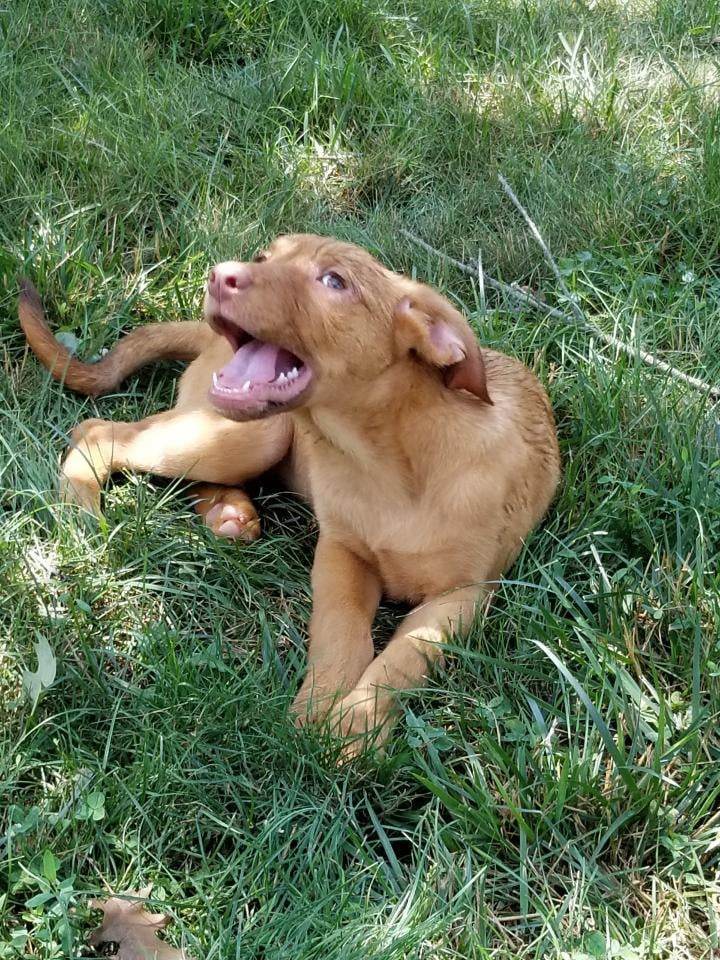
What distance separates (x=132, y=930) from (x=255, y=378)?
1485mm

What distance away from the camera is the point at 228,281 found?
3.04 m

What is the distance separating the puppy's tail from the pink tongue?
0.93 meters

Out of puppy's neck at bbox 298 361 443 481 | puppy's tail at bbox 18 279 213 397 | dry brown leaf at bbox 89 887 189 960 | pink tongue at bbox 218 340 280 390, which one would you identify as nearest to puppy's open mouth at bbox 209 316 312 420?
pink tongue at bbox 218 340 280 390

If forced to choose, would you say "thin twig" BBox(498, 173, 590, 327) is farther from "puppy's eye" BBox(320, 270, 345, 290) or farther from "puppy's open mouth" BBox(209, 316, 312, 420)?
"puppy's open mouth" BBox(209, 316, 312, 420)

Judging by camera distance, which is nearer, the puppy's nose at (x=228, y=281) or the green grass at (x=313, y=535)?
the green grass at (x=313, y=535)

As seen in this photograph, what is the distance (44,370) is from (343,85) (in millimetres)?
2091

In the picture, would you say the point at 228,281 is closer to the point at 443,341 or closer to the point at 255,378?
the point at 255,378

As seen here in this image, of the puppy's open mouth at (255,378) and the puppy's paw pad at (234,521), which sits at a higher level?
the puppy's open mouth at (255,378)

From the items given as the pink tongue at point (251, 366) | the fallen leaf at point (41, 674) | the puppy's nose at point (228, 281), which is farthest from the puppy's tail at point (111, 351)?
the fallen leaf at point (41, 674)

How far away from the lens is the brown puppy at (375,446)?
10.2 feet

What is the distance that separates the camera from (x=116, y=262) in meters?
4.55

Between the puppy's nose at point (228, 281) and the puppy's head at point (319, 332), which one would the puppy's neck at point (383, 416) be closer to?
the puppy's head at point (319, 332)

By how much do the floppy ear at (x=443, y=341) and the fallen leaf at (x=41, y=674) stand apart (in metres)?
1.31

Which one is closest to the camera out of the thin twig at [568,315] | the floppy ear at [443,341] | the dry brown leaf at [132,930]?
the dry brown leaf at [132,930]
